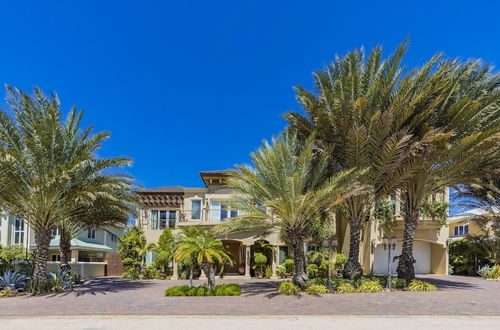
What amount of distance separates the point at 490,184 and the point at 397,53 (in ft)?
42.1

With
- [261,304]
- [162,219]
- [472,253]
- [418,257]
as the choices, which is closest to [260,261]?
[162,219]

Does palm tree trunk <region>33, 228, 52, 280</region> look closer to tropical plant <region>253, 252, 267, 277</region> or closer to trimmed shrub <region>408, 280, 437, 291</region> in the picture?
tropical plant <region>253, 252, 267, 277</region>

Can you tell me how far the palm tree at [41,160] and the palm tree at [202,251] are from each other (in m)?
4.94

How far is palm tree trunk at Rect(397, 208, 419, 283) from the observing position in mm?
17609

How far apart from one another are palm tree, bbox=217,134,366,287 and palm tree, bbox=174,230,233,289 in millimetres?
1146

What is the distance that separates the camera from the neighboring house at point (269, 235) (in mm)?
24494

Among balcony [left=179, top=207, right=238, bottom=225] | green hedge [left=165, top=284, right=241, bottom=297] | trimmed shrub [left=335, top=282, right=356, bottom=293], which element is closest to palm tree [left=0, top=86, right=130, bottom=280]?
green hedge [left=165, top=284, right=241, bottom=297]

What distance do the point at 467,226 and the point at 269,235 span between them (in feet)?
72.3

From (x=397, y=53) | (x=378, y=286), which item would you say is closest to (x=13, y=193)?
(x=378, y=286)

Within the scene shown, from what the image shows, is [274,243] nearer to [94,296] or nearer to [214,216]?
[214,216]

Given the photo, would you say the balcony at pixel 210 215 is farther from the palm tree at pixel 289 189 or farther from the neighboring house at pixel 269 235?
the palm tree at pixel 289 189

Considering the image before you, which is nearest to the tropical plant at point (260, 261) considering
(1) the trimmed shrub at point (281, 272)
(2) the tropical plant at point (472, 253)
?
(1) the trimmed shrub at point (281, 272)

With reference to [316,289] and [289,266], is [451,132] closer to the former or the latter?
[316,289]

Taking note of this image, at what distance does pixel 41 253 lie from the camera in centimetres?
1719
